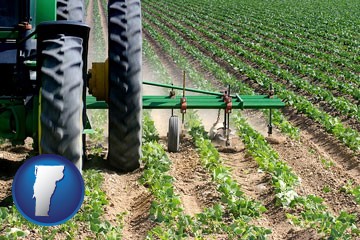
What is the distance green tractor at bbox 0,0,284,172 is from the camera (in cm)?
415

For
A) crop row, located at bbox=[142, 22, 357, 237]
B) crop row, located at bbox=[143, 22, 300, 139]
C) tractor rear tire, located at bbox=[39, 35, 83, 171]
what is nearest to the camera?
tractor rear tire, located at bbox=[39, 35, 83, 171]

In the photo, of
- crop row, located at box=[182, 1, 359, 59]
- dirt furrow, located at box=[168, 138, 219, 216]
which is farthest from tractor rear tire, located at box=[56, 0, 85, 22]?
crop row, located at box=[182, 1, 359, 59]

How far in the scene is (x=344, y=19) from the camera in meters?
27.8

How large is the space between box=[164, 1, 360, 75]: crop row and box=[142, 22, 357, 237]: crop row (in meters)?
6.12

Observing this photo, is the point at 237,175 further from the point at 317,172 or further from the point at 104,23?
the point at 104,23

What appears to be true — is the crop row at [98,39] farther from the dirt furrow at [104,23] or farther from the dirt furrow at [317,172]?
the dirt furrow at [317,172]

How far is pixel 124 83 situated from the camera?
5.52 meters

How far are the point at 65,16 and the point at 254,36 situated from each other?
1467cm

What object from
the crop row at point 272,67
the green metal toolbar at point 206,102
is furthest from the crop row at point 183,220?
the crop row at point 272,67

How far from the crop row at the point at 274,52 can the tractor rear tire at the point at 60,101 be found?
7.36 m

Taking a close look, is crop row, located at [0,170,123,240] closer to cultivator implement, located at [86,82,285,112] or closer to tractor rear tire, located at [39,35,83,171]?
tractor rear tire, located at [39,35,83,171]

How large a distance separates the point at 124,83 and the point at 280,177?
161cm

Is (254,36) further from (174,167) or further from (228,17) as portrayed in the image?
(174,167)

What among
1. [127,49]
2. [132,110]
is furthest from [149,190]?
[127,49]
